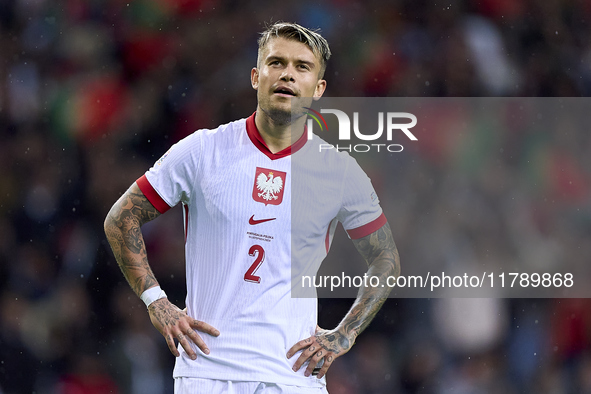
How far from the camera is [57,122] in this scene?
402 cm

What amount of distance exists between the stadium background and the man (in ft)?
4.86

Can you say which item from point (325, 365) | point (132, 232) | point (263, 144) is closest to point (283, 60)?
point (263, 144)

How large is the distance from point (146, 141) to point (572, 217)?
8.54 ft

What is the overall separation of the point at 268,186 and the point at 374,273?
1.74 feet

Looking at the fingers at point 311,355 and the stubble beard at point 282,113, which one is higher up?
the stubble beard at point 282,113

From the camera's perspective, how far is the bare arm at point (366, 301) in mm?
2195

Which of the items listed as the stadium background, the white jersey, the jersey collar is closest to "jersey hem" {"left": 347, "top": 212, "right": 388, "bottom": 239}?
the white jersey

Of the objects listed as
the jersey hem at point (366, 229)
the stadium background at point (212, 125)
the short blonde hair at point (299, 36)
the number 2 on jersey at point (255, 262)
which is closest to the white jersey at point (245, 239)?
the number 2 on jersey at point (255, 262)

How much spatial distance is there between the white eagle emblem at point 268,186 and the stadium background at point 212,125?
1572mm

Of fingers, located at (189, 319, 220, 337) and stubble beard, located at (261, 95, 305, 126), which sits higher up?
stubble beard, located at (261, 95, 305, 126)

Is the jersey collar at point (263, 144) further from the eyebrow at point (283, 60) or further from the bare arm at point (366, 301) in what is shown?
the bare arm at point (366, 301)

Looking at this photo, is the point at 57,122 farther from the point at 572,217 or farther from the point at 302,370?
the point at 572,217

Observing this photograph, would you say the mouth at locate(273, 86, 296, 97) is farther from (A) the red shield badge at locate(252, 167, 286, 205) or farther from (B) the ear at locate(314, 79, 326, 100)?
→ (A) the red shield badge at locate(252, 167, 286, 205)

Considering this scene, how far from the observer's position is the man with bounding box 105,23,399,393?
81.5 inches
